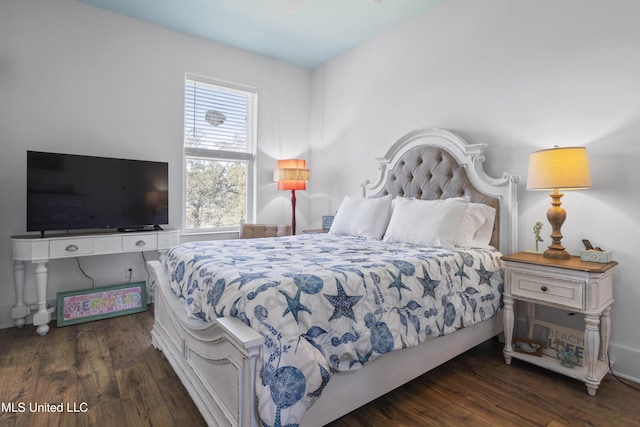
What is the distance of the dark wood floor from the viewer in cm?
165

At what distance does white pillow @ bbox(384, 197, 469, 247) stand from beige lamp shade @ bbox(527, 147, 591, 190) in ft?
1.83

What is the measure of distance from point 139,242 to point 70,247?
52 centimetres

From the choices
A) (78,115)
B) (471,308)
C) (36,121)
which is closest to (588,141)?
(471,308)

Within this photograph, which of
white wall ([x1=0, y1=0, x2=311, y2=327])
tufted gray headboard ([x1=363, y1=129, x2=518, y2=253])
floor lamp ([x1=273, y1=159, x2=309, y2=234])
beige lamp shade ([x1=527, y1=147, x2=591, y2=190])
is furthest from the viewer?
floor lamp ([x1=273, y1=159, x2=309, y2=234])

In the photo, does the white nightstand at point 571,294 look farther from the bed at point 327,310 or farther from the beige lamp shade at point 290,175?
the beige lamp shade at point 290,175

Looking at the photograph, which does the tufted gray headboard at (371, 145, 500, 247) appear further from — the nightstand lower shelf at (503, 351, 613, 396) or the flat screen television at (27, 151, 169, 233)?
the flat screen television at (27, 151, 169, 233)

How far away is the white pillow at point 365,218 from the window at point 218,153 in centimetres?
157

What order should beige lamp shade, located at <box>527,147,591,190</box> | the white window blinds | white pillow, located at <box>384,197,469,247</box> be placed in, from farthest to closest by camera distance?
the white window blinds, white pillow, located at <box>384,197,469,247</box>, beige lamp shade, located at <box>527,147,591,190</box>

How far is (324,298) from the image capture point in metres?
1.42

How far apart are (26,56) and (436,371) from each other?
415 centimetres

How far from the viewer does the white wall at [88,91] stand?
290 cm

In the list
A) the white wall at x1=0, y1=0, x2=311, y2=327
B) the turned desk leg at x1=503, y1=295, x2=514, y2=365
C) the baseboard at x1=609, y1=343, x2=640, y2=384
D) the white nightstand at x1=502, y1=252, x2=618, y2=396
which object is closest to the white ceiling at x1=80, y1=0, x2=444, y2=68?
the white wall at x1=0, y1=0, x2=311, y2=327

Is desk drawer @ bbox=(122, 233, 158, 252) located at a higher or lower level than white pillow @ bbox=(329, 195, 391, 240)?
lower

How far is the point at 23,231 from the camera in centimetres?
296
